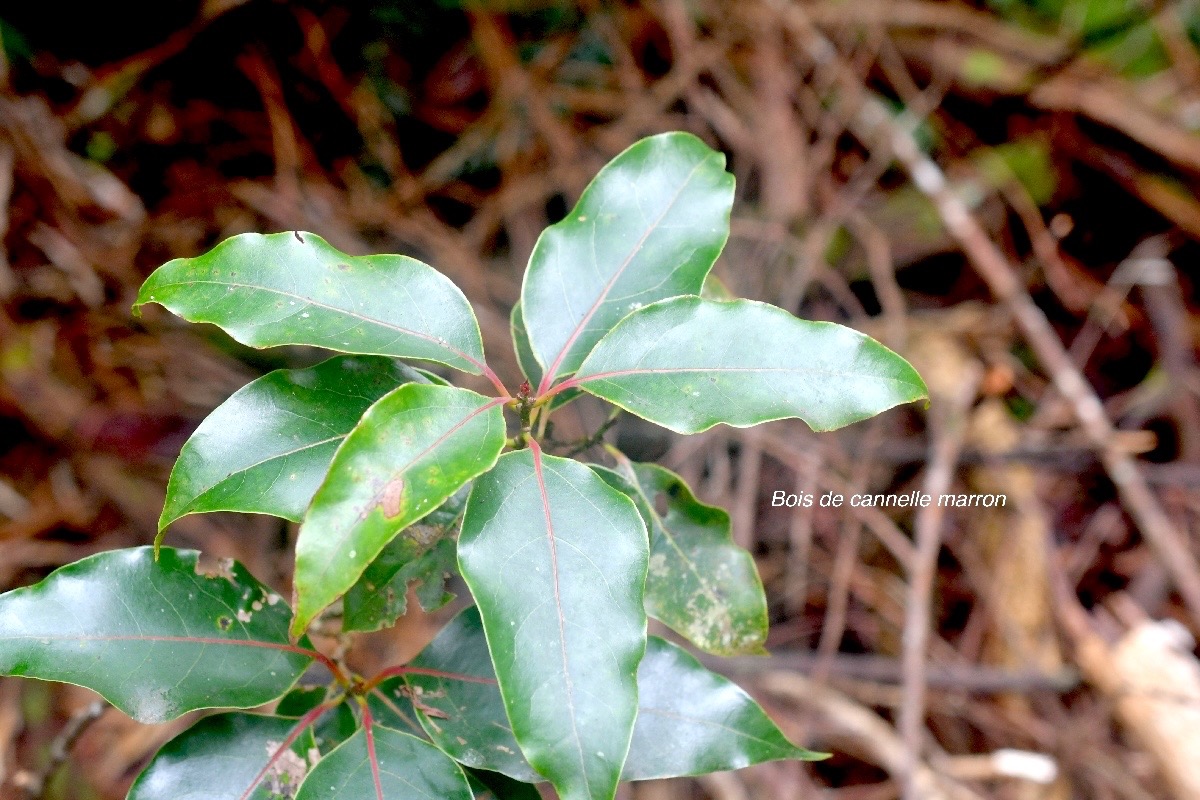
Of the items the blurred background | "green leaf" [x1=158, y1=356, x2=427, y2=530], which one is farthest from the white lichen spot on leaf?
the blurred background

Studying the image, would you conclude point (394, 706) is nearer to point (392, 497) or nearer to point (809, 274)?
point (392, 497)

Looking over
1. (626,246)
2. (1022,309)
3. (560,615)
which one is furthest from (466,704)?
(1022,309)

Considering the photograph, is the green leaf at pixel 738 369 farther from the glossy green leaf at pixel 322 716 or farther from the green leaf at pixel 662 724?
the glossy green leaf at pixel 322 716

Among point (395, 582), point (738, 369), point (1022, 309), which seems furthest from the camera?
point (1022, 309)

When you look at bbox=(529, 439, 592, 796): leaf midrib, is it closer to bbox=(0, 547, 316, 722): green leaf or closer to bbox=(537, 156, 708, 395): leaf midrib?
bbox=(537, 156, 708, 395): leaf midrib

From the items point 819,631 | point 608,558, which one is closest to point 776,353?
point 608,558

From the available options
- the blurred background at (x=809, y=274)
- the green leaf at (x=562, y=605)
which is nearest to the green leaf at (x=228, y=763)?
the green leaf at (x=562, y=605)
